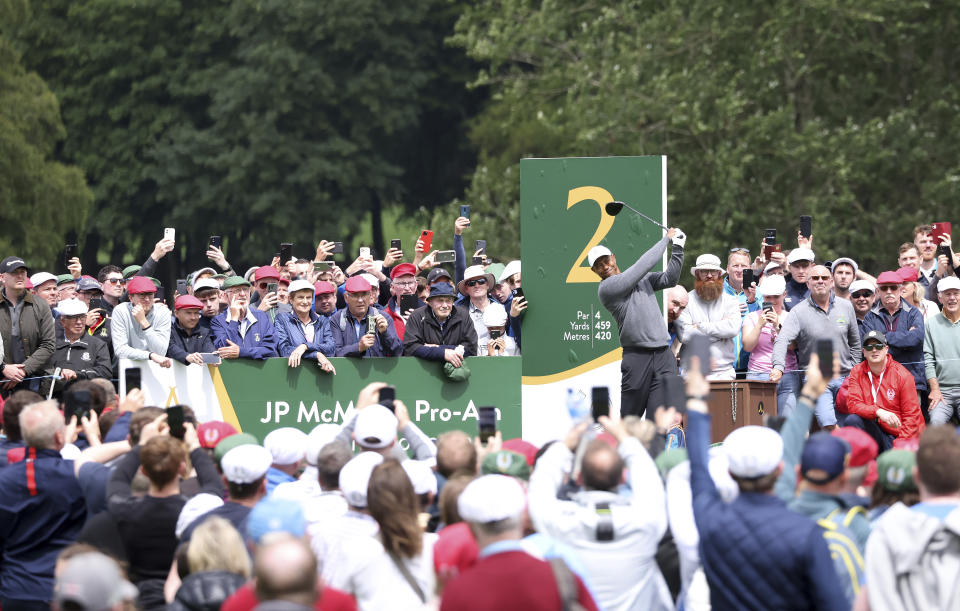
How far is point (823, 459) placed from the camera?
6059 millimetres

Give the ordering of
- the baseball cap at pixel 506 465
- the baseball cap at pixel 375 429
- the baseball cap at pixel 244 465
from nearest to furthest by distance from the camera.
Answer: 1. the baseball cap at pixel 244 465
2. the baseball cap at pixel 506 465
3. the baseball cap at pixel 375 429

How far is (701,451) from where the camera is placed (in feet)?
20.3

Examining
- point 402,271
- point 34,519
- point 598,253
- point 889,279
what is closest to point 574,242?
point 598,253

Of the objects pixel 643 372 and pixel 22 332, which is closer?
pixel 643 372

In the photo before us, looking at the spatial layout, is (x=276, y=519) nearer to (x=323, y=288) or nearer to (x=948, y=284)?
(x=323, y=288)

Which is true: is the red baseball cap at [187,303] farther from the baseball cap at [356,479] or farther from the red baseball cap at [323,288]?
the baseball cap at [356,479]

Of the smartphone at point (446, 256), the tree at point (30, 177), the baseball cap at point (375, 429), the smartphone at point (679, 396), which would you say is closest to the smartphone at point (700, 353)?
the smartphone at point (679, 396)

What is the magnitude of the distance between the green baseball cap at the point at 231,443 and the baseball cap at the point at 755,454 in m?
2.54

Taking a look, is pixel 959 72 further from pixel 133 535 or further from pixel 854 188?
pixel 133 535

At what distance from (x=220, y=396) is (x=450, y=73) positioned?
90.4 ft

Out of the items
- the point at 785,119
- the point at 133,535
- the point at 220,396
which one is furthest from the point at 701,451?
the point at 785,119

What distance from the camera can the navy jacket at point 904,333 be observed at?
12938 mm

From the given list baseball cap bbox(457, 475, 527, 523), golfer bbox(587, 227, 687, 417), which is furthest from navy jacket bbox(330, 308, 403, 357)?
baseball cap bbox(457, 475, 527, 523)

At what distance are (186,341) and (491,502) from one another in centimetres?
809
